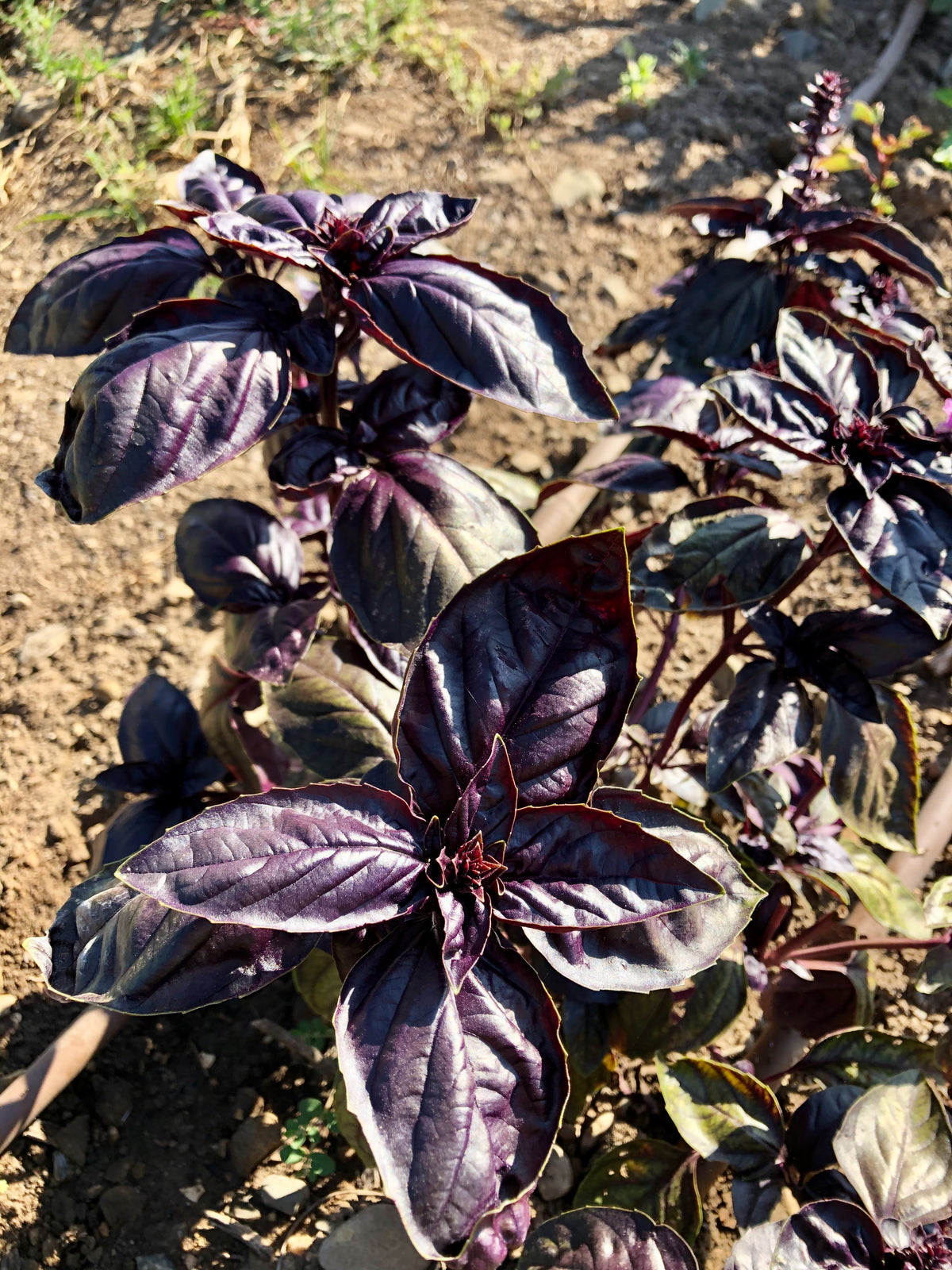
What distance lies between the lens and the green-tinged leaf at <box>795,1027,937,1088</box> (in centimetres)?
153

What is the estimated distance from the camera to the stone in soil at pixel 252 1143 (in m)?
1.71

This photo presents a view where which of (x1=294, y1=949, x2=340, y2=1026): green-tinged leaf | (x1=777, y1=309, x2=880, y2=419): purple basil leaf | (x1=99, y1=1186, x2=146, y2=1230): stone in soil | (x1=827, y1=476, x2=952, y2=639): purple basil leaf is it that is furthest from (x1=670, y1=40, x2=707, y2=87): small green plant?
(x1=99, y1=1186, x2=146, y2=1230): stone in soil

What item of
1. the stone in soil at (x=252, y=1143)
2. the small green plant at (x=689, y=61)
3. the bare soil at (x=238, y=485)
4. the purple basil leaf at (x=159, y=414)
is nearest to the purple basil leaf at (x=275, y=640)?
the purple basil leaf at (x=159, y=414)

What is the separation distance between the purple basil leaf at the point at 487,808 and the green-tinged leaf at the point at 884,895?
0.83m

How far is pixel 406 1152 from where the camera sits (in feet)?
3.00

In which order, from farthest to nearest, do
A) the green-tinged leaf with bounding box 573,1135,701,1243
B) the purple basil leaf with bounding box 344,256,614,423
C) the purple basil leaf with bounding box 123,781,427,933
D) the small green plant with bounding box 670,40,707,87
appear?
the small green plant with bounding box 670,40,707,87 < the green-tinged leaf with bounding box 573,1135,701,1243 < the purple basil leaf with bounding box 344,256,614,423 < the purple basil leaf with bounding box 123,781,427,933

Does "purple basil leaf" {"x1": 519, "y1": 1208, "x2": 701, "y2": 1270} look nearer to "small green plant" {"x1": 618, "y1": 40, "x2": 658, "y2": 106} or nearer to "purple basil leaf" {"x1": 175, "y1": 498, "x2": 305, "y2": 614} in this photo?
"purple basil leaf" {"x1": 175, "y1": 498, "x2": 305, "y2": 614}

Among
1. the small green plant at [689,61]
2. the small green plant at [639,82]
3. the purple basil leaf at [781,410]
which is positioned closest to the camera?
the purple basil leaf at [781,410]

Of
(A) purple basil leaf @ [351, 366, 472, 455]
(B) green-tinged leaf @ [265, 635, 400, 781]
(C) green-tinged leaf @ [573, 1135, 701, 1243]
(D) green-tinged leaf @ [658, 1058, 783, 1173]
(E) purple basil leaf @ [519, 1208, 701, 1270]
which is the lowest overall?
(C) green-tinged leaf @ [573, 1135, 701, 1243]

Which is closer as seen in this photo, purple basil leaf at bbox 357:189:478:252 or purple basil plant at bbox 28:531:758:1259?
purple basil plant at bbox 28:531:758:1259

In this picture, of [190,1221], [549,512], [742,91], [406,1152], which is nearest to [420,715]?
[406,1152]

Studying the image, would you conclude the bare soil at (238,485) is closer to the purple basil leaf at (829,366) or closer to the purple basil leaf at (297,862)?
the purple basil leaf at (297,862)

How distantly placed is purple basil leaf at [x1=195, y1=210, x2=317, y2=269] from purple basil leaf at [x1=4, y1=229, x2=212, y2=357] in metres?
0.22

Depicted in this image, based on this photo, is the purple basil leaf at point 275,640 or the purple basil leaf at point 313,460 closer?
the purple basil leaf at point 313,460
